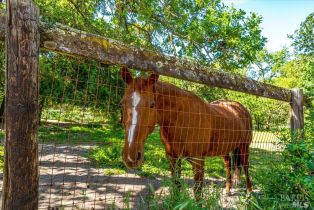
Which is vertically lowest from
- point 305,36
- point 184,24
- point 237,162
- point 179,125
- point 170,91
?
point 237,162

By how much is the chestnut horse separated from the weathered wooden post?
103cm

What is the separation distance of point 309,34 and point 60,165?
696 inches

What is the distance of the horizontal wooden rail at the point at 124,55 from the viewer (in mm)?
2076

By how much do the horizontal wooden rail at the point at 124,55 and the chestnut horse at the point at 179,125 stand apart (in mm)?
274

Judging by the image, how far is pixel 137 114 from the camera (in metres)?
2.78

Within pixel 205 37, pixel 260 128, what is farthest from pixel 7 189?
pixel 205 37

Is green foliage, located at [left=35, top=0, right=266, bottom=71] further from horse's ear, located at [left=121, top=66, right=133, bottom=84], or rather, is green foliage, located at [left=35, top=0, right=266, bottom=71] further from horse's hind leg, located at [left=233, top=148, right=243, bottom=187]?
horse's ear, located at [left=121, top=66, right=133, bottom=84]

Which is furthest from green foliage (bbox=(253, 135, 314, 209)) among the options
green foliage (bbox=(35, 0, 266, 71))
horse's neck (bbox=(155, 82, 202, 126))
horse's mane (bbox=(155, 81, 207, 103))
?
green foliage (bbox=(35, 0, 266, 71))

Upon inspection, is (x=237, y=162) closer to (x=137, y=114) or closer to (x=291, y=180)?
(x=291, y=180)

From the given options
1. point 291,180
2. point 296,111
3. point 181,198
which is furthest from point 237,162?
point 181,198

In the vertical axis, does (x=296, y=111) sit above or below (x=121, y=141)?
above

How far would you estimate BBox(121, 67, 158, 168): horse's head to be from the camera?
8.84 feet

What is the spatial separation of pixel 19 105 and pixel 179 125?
214 cm

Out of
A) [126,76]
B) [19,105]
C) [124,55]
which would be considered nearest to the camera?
[19,105]
